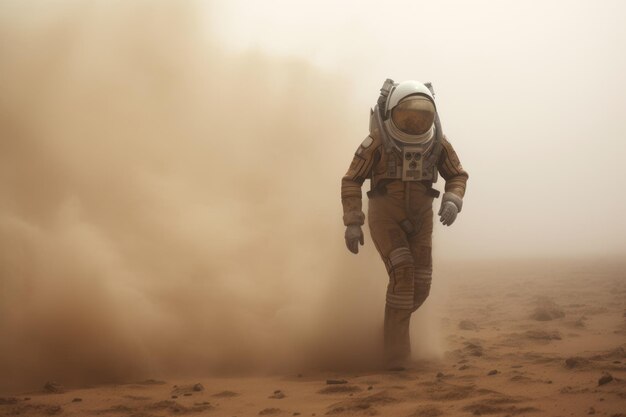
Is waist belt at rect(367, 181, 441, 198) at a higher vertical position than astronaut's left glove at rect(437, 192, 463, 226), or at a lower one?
higher

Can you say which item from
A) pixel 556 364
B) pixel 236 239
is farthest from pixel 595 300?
pixel 236 239

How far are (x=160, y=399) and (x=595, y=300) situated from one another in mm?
7485

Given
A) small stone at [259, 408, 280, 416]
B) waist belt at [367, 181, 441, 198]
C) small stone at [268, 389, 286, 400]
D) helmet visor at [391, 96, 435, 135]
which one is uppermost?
helmet visor at [391, 96, 435, 135]

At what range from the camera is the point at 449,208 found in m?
5.69

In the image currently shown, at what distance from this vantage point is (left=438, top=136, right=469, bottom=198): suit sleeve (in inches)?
233

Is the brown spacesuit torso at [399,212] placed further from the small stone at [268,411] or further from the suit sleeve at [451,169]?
the small stone at [268,411]

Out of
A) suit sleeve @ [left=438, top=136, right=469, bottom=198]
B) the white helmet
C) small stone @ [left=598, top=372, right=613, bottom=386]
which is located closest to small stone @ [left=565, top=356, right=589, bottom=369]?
small stone @ [left=598, top=372, right=613, bottom=386]

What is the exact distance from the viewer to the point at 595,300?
9.99 metres

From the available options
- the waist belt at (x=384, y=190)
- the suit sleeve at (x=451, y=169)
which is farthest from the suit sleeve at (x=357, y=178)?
the suit sleeve at (x=451, y=169)

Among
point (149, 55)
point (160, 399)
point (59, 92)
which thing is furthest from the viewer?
point (149, 55)

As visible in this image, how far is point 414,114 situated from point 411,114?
2 cm

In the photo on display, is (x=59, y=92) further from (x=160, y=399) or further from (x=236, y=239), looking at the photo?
(x=160, y=399)

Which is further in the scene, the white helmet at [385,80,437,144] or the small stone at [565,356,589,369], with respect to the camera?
the white helmet at [385,80,437,144]

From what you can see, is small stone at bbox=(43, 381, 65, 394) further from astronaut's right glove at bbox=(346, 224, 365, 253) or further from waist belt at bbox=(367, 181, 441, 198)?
waist belt at bbox=(367, 181, 441, 198)
